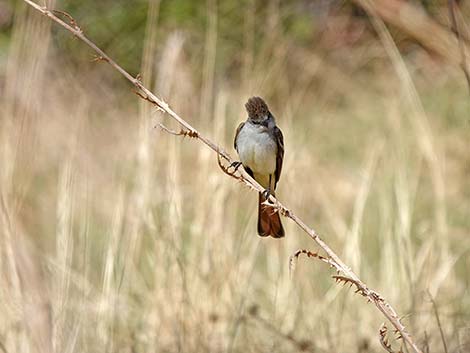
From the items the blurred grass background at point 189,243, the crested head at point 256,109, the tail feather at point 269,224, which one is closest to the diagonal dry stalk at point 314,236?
the blurred grass background at point 189,243

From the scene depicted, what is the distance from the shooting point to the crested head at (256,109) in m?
2.71

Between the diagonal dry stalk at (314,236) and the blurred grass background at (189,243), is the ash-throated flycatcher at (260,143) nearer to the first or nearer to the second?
the blurred grass background at (189,243)

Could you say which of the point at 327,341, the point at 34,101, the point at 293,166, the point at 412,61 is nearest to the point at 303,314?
the point at 327,341

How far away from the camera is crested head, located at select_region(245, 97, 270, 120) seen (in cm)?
271

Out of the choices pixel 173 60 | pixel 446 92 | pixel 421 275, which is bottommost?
pixel 421 275

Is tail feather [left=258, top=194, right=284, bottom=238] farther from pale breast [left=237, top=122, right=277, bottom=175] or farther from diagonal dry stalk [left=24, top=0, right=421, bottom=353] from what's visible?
diagonal dry stalk [left=24, top=0, right=421, bottom=353]

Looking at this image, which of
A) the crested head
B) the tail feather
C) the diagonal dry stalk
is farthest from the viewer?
the crested head

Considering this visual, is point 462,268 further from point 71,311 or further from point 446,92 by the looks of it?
point 446,92

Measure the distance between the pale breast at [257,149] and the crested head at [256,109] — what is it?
33 millimetres

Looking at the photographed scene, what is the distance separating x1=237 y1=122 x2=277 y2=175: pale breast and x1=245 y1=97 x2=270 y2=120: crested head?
33mm

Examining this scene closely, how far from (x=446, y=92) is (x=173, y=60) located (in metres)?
4.87

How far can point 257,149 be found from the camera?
110 inches

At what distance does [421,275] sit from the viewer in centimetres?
325

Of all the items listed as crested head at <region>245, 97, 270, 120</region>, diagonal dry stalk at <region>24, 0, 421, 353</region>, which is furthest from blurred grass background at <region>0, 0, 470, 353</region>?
crested head at <region>245, 97, 270, 120</region>
